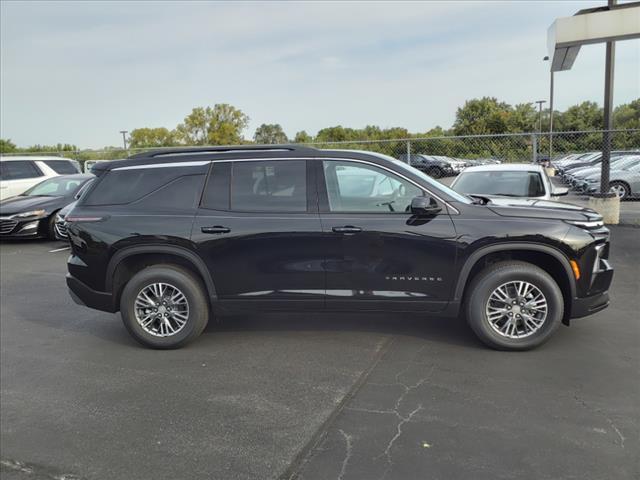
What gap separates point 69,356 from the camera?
195 inches

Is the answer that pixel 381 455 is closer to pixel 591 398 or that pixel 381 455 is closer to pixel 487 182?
pixel 591 398

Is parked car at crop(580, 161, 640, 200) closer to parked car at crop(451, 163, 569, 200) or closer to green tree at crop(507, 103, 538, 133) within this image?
parked car at crop(451, 163, 569, 200)

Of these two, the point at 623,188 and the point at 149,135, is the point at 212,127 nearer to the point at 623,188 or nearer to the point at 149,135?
the point at 149,135

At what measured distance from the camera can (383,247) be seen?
4.60 m

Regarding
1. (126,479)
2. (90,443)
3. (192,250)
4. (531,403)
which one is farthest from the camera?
(192,250)

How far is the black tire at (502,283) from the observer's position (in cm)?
450

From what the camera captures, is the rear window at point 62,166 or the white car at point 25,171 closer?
the white car at point 25,171

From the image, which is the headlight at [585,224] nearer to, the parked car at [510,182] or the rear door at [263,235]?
the rear door at [263,235]

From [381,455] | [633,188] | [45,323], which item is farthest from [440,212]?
[633,188]

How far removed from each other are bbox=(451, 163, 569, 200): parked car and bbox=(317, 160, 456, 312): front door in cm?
368

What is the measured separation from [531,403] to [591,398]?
454mm

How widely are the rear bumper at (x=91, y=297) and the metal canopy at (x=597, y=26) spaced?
33.4 ft

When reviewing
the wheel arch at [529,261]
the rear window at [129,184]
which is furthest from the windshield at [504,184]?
the rear window at [129,184]

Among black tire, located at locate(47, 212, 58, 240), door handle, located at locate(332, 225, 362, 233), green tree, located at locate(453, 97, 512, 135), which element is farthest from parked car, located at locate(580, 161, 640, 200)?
green tree, located at locate(453, 97, 512, 135)
